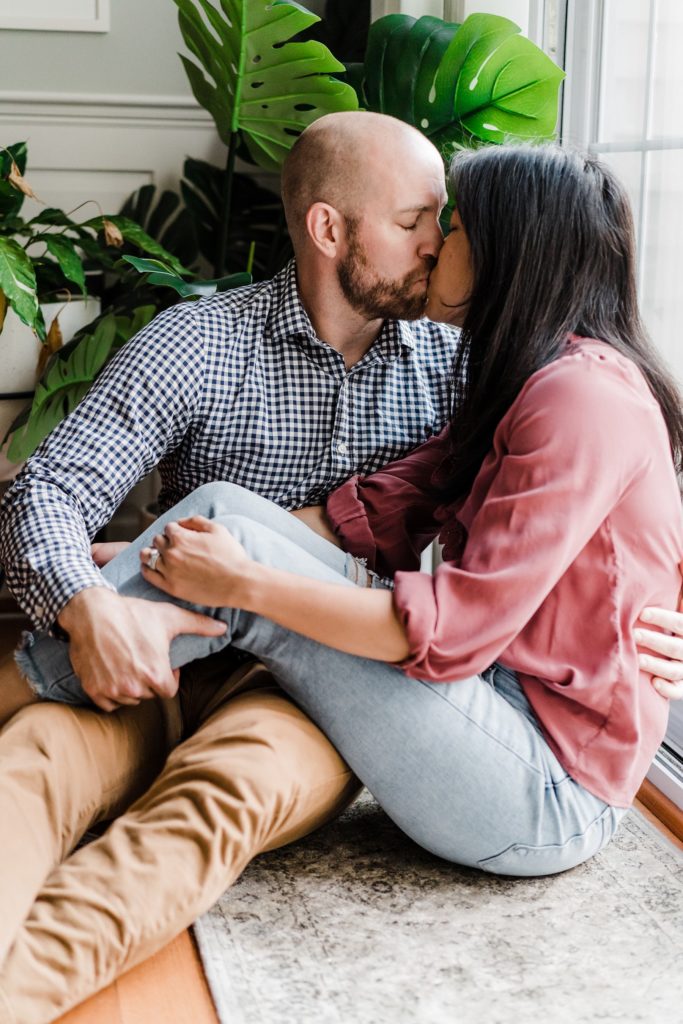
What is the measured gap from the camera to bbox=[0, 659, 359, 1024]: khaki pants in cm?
113

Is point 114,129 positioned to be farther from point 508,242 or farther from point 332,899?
point 332,899

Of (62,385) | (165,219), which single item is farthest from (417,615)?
(165,219)

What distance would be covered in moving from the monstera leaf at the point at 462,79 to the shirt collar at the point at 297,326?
45 cm

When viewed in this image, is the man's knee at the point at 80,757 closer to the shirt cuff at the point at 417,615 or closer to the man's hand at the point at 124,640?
the man's hand at the point at 124,640

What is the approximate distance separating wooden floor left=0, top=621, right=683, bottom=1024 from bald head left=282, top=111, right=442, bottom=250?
1063mm

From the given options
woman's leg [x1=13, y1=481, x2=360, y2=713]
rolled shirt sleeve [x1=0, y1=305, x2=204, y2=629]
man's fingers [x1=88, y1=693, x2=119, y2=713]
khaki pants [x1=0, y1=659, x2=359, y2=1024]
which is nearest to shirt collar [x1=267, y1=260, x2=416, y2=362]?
rolled shirt sleeve [x1=0, y1=305, x2=204, y2=629]

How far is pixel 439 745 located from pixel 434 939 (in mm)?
227

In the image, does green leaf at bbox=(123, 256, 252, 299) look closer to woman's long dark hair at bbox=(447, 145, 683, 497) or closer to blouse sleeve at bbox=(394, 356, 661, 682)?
woman's long dark hair at bbox=(447, 145, 683, 497)

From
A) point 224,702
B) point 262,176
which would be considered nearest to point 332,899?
point 224,702

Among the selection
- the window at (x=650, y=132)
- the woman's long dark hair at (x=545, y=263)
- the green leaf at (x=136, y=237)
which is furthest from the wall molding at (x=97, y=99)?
the woman's long dark hair at (x=545, y=263)

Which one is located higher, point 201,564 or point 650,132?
point 650,132

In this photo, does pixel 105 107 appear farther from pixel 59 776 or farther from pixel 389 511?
pixel 59 776

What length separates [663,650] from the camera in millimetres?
1327

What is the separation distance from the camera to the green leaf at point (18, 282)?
2.06 metres
